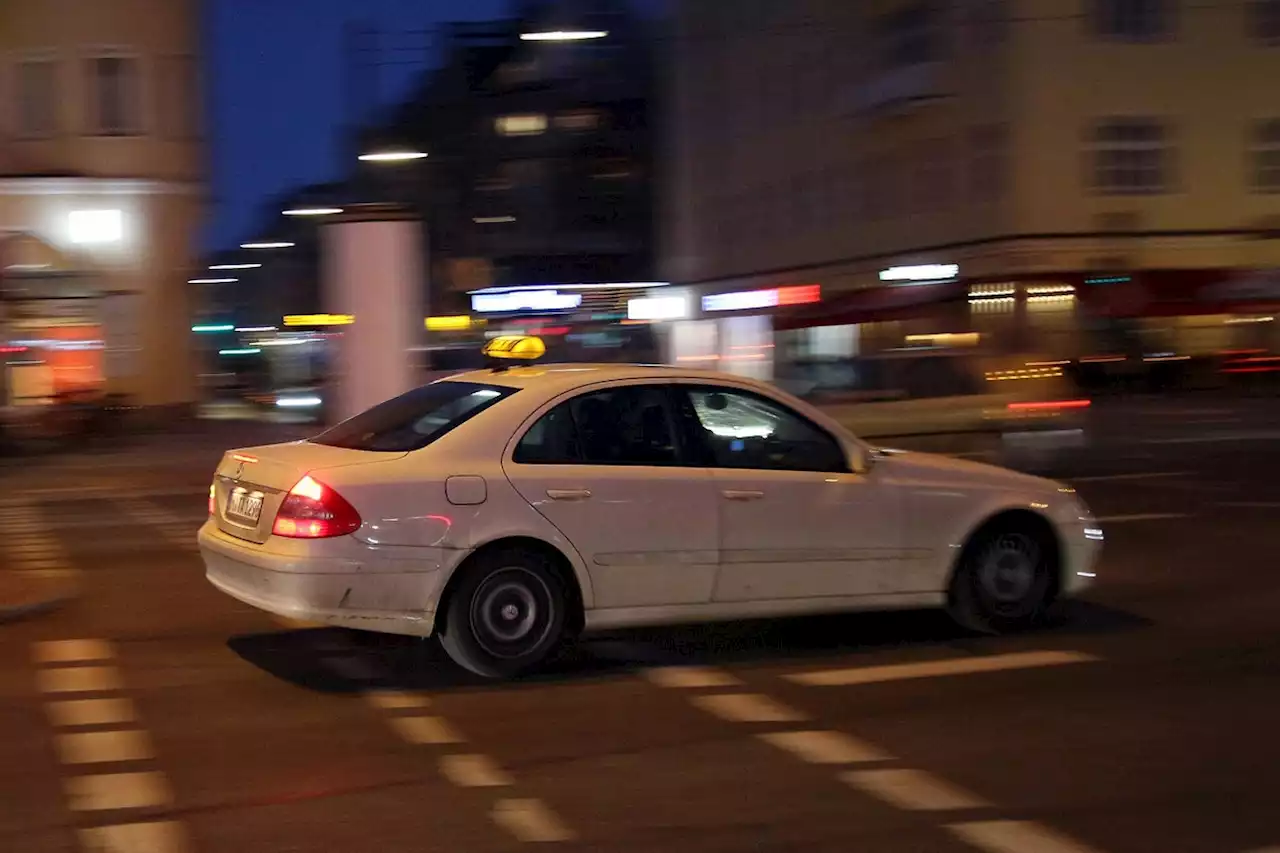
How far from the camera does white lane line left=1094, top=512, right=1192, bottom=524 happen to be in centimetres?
1466

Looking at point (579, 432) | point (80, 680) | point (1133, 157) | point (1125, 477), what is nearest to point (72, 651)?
point (80, 680)

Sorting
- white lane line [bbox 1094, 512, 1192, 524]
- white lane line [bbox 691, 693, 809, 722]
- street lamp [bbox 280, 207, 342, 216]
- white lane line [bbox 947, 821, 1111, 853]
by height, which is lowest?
white lane line [bbox 947, 821, 1111, 853]

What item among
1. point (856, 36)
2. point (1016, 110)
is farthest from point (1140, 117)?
point (856, 36)

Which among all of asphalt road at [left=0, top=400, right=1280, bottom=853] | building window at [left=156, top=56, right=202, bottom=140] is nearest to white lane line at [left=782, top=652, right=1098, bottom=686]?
asphalt road at [left=0, top=400, right=1280, bottom=853]

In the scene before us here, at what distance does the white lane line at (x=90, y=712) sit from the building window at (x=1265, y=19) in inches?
1583

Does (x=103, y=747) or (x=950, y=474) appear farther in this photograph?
(x=950, y=474)

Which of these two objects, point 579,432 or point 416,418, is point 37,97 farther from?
point 579,432

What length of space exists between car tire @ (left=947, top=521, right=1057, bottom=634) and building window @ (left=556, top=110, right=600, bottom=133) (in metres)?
74.2

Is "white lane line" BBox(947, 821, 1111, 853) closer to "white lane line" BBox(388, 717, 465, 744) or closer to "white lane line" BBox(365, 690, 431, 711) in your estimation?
"white lane line" BBox(388, 717, 465, 744)

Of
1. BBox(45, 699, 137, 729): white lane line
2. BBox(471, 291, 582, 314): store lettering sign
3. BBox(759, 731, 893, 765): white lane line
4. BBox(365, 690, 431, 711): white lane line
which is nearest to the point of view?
BBox(759, 731, 893, 765): white lane line

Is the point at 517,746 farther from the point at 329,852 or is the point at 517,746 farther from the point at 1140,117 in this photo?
the point at 1140,117

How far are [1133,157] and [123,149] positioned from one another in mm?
24664

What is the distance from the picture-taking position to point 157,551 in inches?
518

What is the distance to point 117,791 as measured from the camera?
20.4ft
